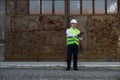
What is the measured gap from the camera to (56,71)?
20609mm

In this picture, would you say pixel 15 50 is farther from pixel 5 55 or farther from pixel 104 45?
pixel 104 45

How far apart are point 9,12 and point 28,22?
3.20ft

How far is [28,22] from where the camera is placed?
24.2 m

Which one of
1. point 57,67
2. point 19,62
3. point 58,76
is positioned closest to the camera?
point 58,76

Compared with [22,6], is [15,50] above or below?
below

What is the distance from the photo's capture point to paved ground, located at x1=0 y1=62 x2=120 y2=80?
18375mm

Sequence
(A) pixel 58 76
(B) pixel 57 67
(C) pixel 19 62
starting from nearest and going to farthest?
(A) pixel 58 76, (B) pixel 57 67, (C) pixel 19 62

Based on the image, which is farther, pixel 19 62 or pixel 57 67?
pixel 19 62

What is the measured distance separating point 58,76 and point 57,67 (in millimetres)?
3394

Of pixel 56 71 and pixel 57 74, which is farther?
pixel 56 71

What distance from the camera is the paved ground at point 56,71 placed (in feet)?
60.3

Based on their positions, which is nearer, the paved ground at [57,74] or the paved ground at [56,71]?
the paved ground at [57,74]

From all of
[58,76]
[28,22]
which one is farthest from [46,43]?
[58,76]

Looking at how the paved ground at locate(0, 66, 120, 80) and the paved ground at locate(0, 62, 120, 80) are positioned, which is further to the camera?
the paved ground at locate(0, 62, 120, 80)
